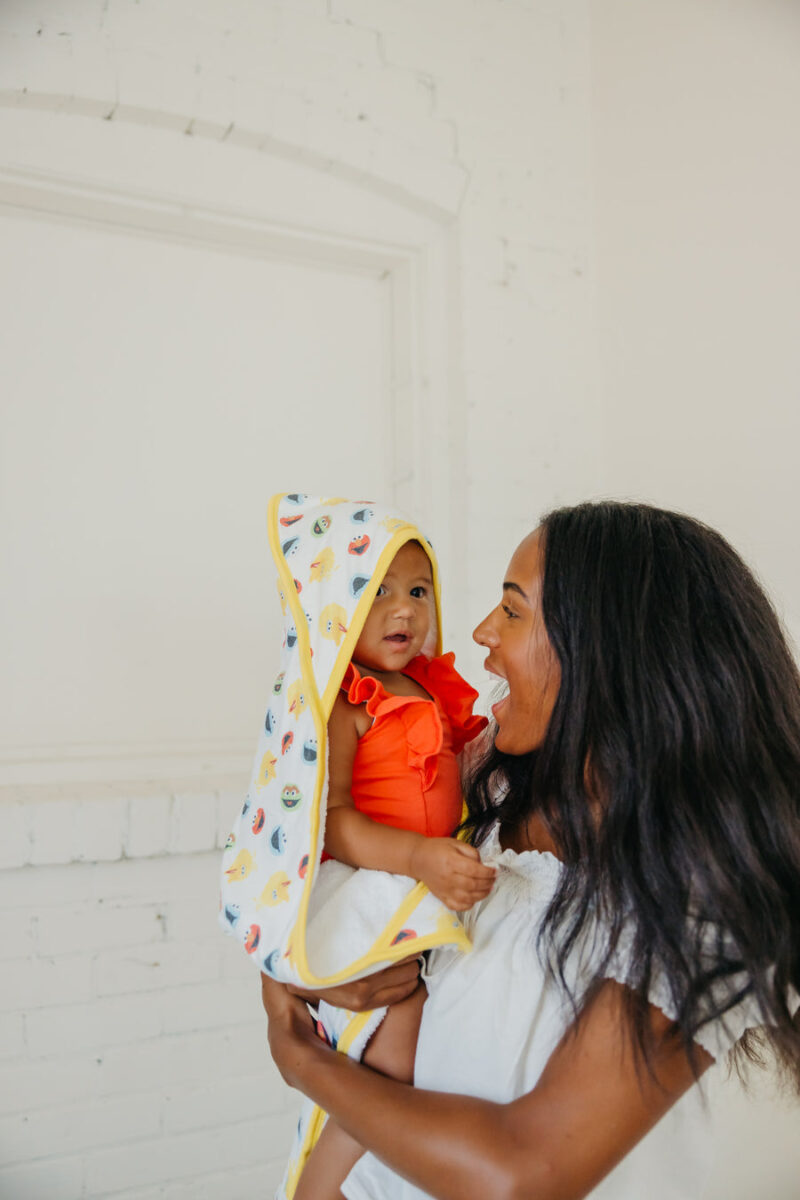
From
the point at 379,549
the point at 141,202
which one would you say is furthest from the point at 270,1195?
the point at 141,202

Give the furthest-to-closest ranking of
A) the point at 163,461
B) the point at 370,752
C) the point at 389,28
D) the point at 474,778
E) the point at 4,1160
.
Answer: the point at 389,28 < the point at 163,461 < the point at 4,1160 < the point at 474,778 < the point at 370,752

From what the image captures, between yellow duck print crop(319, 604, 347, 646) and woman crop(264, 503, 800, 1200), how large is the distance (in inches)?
8.8

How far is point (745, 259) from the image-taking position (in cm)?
215

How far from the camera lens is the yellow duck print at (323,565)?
4.91 feet

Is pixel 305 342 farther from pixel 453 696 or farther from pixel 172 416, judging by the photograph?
pixel 453 696

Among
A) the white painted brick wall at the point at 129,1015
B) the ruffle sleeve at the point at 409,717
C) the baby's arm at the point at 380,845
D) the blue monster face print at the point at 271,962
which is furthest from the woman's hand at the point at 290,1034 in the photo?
the white painted brick wall at the point at 129,1015

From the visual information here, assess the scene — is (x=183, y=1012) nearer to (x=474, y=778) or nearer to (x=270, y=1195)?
(x=270, y=1195)

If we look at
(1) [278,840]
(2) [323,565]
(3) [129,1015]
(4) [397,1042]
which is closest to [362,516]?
(2) [323,565]

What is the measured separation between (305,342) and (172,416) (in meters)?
0.43

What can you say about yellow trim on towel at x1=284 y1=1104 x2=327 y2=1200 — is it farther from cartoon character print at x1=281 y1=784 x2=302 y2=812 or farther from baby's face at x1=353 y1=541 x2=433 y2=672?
baby's face at x1=353 y1=541 x2=433 y2=672

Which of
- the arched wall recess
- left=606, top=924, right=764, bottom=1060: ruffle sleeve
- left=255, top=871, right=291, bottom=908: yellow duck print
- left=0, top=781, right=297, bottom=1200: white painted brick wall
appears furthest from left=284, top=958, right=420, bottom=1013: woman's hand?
the arched wall recess

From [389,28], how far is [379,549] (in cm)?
181

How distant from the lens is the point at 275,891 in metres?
1.36

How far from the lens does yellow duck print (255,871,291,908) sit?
4.39 ft
